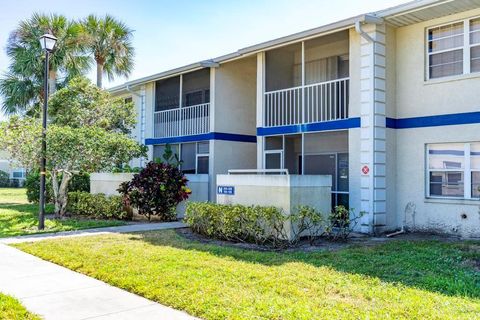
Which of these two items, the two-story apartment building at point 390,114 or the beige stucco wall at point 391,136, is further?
the beige stucco wall at point 391,136

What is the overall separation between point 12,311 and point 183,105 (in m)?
15.7

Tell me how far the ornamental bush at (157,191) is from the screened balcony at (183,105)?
3.86m

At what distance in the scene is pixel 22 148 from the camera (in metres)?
14.1

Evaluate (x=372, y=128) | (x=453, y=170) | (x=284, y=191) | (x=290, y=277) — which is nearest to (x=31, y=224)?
(x=284, y=191)

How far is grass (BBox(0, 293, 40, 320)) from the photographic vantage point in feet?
18.0

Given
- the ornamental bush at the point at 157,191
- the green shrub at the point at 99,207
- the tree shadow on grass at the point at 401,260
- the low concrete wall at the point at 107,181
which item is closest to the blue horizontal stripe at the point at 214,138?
the ornamental bush at the point at 157,191

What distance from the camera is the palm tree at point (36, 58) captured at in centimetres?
2364

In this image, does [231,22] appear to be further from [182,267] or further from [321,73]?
[182,267]

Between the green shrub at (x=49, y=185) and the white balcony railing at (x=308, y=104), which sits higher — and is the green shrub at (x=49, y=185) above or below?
below

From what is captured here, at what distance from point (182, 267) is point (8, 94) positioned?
2204 cm

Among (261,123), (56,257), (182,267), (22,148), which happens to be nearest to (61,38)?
(22,148)

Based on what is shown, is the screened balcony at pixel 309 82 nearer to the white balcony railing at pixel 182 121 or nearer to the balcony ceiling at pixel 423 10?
the balcony ceiling at pixel 423 10

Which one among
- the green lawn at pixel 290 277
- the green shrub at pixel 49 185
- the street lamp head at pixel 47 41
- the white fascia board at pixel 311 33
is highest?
the white fascia board at pixel 311 33

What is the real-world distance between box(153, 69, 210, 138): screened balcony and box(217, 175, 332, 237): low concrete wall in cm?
676
